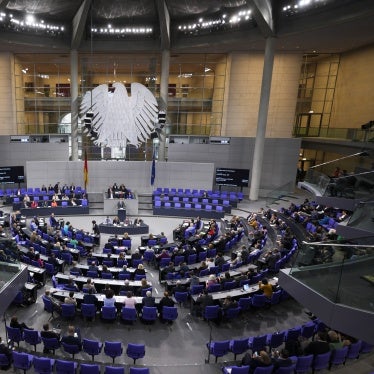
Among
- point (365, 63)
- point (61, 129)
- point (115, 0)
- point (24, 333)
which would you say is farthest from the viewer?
point (61, 129)

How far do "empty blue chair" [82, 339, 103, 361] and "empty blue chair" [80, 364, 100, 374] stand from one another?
0.71 metres

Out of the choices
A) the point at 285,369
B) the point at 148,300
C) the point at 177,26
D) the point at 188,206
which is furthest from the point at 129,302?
the point at 177,26

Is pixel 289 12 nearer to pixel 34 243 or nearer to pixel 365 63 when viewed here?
pixel 365 63

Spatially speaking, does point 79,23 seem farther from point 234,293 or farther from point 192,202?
point 234,293

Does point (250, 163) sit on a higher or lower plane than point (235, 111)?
lower

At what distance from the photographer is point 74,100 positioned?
24.7 meters

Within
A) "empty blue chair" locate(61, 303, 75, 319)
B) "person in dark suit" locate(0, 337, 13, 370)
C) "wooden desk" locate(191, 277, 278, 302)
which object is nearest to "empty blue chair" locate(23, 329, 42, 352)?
"person in dark suit" locate(0, 337, 13, 370)

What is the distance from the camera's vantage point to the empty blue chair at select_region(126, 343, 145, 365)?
728 centimetres

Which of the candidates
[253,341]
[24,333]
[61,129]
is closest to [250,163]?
[61,129]

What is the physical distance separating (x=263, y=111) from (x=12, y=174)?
61.2ft

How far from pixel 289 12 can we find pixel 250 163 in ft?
36.1

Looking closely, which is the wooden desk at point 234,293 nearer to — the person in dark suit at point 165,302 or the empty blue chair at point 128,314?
the person in dark suit at point 165,302

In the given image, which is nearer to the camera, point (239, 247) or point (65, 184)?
point (239, 247)

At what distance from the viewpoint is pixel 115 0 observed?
21812mm
